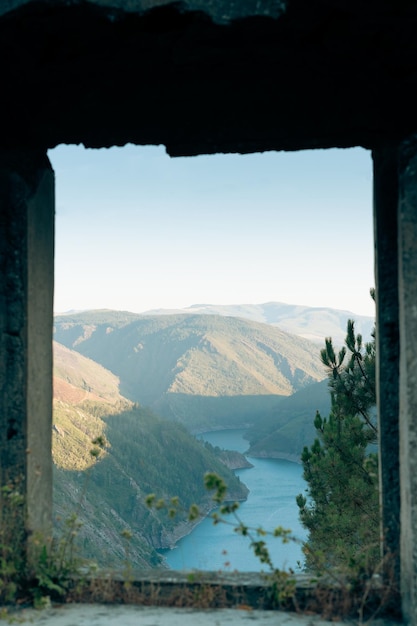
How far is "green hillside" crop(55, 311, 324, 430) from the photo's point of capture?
12144 cm

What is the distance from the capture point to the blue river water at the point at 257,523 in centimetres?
A: 4297

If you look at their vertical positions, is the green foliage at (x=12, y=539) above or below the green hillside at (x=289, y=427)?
above

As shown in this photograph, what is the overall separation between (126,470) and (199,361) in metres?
83.0

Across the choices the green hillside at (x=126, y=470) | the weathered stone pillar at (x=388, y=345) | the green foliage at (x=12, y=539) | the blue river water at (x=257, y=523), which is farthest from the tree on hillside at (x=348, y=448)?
the green hillside at (x=126, y=470)

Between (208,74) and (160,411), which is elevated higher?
(208,74)

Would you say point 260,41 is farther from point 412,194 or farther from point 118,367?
point 118,367

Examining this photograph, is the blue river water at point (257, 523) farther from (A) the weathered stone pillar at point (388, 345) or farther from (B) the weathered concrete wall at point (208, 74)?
(B) the weathered concrete wall at point (208, 74)

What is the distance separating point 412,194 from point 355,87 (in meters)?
0.59

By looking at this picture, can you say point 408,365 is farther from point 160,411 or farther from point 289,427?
point 160,411

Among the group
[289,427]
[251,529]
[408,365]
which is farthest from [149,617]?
[289,427]

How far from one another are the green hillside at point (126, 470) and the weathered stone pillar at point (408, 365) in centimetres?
3708

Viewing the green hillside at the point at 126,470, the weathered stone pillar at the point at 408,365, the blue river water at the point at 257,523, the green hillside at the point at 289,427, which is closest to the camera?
the weathered stone pillar at the point at 408,365

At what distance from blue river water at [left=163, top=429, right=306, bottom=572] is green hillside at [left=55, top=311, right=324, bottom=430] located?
128 ft

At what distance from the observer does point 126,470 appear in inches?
2682
